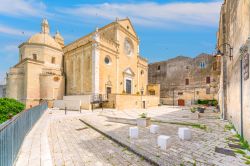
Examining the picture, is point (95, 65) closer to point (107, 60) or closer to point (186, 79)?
point (107, 60)

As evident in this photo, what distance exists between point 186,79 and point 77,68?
26542mm

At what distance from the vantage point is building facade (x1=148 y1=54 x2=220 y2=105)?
110ft

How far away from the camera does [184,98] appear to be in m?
36.9

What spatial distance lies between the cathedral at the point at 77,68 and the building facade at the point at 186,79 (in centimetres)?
1212

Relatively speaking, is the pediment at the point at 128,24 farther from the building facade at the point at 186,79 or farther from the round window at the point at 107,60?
the building facade at the point at 186,79

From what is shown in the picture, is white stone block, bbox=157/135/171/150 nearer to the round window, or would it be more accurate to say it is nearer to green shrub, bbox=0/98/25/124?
green shrub, bbox=0/98/25/124

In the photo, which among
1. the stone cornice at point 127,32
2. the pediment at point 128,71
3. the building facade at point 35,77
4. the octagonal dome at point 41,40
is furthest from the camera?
the octagonal dome at point 41,40

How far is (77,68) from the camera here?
2733cm

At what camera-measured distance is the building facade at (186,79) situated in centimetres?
3366

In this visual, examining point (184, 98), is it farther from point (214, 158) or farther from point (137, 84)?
point (214, 158)

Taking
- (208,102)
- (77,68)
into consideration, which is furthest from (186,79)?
(77,68)

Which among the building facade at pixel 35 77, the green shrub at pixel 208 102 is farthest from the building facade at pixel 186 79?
the building facade at pixel 35 77

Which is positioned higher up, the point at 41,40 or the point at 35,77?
the point at 41,40

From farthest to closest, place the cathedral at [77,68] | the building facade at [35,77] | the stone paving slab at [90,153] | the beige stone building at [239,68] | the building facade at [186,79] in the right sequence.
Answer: the building facade at [186,79] → the building facade at [35,77] → the cathedral at [77,68] → the beige stone building at [239,68] → the stone paving slab at [90,153]
